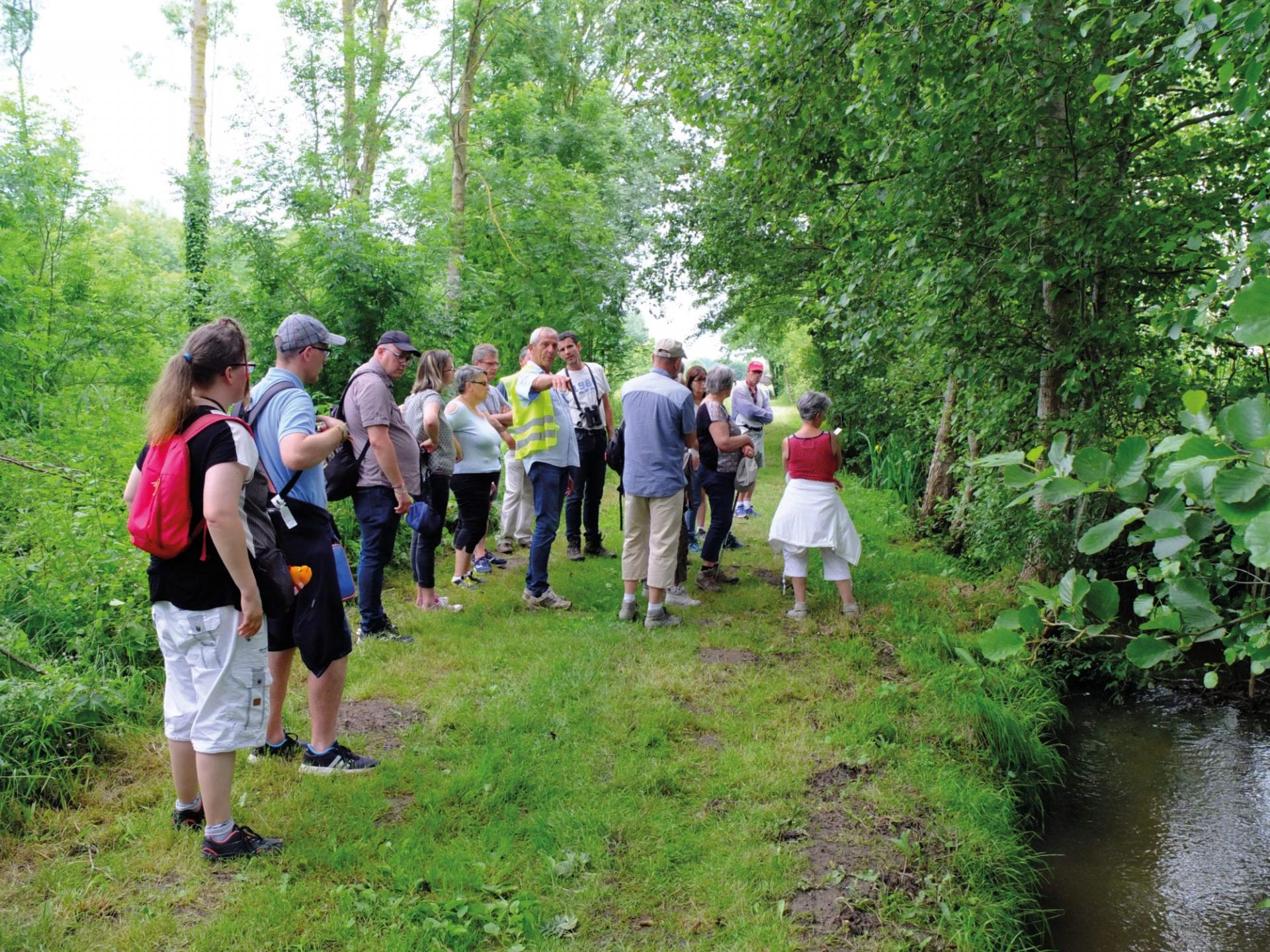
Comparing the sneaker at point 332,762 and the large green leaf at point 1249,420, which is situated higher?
the large green leaf at point 1249,420

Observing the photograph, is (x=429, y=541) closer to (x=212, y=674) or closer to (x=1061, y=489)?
(x=212, y=674)

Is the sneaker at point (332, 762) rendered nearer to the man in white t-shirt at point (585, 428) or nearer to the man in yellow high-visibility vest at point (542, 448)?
the man in yellow high-visibility vest at point (542, 448)

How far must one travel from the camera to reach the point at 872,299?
626cm

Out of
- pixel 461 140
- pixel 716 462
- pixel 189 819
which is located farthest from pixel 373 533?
pixel 461 140

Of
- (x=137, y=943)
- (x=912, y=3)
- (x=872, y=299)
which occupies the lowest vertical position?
(x=137, y=943)

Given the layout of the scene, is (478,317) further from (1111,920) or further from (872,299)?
(1111,920)

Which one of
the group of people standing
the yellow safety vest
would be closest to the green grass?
the group of people standing

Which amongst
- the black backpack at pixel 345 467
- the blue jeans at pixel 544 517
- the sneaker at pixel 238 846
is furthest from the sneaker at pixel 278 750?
the blue jeans at pixel 544 517

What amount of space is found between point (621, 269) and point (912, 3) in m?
9.29

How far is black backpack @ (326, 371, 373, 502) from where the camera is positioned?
17.3ft

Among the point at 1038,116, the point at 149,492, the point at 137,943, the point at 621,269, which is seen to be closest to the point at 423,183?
the point at 621,269

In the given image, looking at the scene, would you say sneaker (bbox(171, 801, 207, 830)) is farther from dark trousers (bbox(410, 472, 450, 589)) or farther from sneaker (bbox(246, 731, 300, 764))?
dark trousers (bbox(410, 472, 450, 589))

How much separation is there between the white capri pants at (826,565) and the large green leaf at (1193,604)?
189 inches

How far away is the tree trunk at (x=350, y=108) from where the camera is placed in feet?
52.1
